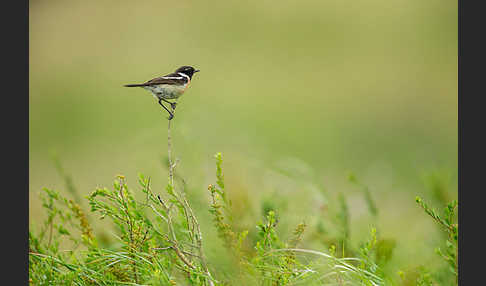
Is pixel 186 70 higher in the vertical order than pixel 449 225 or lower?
higher

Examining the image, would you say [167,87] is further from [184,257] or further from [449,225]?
[449,225]

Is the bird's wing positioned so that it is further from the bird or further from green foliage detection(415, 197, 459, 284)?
green foliage detection(415, 197, 459, 284)

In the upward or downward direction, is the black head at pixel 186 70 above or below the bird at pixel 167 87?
above

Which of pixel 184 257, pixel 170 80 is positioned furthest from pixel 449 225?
pixel 170 80

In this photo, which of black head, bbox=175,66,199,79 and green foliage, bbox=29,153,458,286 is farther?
black head, bbox=175,66,199,79

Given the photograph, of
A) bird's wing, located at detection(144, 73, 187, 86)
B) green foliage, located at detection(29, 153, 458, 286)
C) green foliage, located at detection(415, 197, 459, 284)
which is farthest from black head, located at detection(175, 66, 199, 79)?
green foliage, located at detection(415, 197, 459, 284)

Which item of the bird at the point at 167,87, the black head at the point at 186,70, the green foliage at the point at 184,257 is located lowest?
the green foliage at the point at 184,257

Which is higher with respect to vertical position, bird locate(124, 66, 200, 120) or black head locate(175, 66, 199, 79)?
black head locate(175, 66, 199, 79)

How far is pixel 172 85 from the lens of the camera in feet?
2.82

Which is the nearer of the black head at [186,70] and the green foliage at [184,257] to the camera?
the green foliage at [184,257]

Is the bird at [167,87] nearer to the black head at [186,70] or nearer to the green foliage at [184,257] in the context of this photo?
the black head at [186,70]

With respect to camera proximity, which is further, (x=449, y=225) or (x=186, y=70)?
(x=186, y=70)

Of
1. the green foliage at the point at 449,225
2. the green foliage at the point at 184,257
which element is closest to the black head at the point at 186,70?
the green foliage at the point at 184,257

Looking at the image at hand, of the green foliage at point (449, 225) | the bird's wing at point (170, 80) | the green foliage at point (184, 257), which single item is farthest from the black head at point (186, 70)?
the green foliage at point (449, 225)
